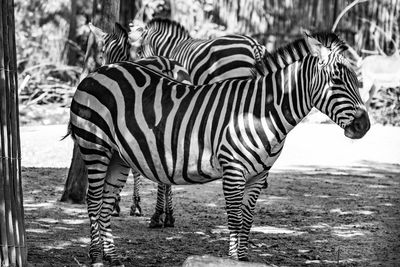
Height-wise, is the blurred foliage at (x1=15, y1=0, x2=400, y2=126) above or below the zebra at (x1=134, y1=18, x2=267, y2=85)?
above

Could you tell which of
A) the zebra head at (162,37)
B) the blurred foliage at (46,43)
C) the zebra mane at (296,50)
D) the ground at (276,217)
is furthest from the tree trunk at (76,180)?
the blurred foliage at (46,43)

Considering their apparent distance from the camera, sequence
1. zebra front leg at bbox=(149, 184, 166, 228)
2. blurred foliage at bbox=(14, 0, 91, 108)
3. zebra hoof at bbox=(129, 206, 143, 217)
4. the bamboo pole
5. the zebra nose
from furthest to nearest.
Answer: blurred foliage at bbox=(14, 0, 91, 108), zebra hoof at bbox=(129, 206, 143, 217), zebra front leg at bbox=(149, 184, 166, 228), the zebra nose, the bamboo pole

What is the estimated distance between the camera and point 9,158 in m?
6.60

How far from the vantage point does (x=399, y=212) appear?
1055 cm

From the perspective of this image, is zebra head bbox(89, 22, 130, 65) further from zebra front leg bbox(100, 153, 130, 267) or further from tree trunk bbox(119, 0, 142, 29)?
tree trunk bbox(119, 0, 142, 29)

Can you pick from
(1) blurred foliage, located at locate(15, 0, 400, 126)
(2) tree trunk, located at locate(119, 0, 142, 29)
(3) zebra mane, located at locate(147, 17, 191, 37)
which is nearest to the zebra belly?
(3) zebra mane, located at locate(147, 17, 191, 37)

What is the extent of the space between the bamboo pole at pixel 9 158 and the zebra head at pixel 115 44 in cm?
329

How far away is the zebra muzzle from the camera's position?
22.4 ft

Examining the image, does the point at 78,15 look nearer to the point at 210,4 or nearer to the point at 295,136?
the point at 210,4

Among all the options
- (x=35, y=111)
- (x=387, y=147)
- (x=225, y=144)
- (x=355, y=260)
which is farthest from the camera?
(x=35, y=111)

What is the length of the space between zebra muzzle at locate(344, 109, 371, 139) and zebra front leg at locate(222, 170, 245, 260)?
0.93 metres

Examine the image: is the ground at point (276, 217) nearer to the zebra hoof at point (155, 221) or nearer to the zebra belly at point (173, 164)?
the zebra hoof at point (155, 221)

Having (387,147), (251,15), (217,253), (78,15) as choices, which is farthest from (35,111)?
(217,253)

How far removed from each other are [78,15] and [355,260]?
625 inches
